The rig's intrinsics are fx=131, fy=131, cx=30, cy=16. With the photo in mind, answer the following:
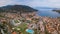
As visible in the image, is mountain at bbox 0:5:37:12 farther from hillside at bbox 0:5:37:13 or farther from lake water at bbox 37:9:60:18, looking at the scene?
lake water at bbox 37:9:60:18

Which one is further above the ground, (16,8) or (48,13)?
(16,8)

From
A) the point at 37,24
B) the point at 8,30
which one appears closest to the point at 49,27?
the point at 37,24

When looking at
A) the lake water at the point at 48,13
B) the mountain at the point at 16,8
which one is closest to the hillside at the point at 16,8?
the mountain at the point at 16,8

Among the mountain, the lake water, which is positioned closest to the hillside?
the mountain

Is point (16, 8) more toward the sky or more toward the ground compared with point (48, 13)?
more toward the sky

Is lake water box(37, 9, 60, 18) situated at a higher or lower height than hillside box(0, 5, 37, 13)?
lower

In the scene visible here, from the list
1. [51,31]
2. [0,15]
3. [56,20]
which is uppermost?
[0,15]

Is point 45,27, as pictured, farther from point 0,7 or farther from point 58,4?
point 0,7

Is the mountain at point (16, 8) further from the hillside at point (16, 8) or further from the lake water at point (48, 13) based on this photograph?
the lake water at point (48, 13)

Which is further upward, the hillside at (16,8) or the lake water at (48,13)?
the hillside at (16,8)

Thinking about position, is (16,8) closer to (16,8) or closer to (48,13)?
(16,8)

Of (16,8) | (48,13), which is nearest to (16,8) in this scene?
(16,8)
